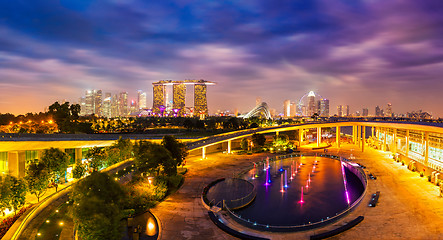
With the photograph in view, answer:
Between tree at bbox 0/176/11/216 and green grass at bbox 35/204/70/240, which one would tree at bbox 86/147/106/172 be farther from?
tree at bbox 0/176/11/216

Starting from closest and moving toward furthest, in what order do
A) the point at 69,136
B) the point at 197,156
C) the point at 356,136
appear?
1. the point at 69,136
2. the point at 197,156
3. the point at 356,136

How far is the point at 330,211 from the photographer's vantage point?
2291 centimetres

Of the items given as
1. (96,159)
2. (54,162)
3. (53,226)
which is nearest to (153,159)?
(54,162)

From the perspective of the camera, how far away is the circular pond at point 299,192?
2181 centimetres

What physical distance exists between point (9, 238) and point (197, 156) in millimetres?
32493

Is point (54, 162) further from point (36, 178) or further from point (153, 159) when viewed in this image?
point (153, 159)

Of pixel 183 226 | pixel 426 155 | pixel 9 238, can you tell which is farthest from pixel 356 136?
pixel 9 238

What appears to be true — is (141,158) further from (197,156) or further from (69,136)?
(197,156)

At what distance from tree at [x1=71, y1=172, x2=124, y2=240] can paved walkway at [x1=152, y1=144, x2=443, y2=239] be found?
4597 millimetres

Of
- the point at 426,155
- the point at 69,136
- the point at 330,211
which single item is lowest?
the point at 330,211

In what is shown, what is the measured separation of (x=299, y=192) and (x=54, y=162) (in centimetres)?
2431

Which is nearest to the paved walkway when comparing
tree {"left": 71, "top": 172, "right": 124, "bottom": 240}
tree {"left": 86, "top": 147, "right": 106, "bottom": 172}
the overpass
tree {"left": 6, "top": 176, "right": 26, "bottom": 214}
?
tree {"left": 71, "top": 172, "right": 124, "bottom": 240}

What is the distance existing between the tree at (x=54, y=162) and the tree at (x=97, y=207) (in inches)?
530

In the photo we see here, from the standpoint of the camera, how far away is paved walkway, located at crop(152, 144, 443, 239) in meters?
16.5
